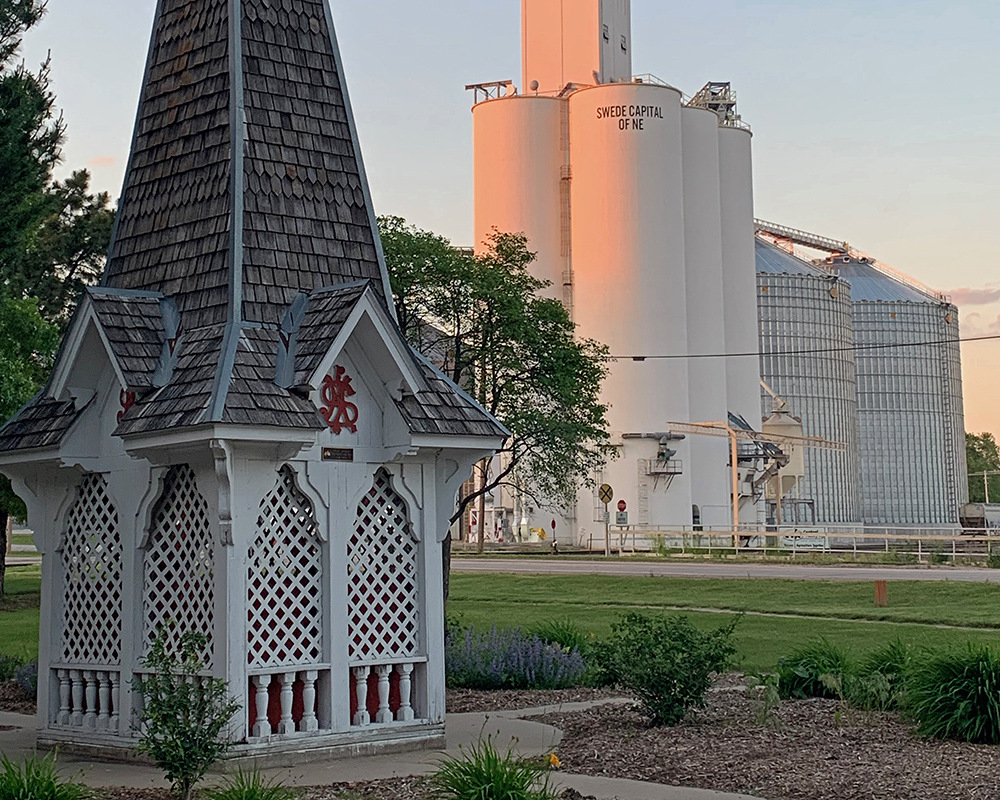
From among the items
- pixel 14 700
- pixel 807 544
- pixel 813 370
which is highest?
pixel 813 370

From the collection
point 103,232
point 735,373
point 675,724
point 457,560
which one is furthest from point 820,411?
point 675,724

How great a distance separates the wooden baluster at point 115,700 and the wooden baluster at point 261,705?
5.07ft

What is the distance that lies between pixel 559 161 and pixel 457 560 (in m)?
31.2

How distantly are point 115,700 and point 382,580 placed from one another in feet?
8.11

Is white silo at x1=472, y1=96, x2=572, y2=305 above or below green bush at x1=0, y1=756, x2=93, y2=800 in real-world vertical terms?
above

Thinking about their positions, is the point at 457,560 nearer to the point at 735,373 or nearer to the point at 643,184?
the point at 643,184

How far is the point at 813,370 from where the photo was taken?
109000 millimetres

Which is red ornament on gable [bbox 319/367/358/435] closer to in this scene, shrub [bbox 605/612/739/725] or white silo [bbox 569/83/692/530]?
shrub [bbox 605/612/739/725]

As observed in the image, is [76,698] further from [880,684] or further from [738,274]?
[738,274]

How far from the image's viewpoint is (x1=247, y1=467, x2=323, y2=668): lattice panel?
34.7 ft

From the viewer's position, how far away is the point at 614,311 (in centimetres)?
7306

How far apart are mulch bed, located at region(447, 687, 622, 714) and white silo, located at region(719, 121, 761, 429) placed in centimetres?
6756

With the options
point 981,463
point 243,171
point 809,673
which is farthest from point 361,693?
point 981,463

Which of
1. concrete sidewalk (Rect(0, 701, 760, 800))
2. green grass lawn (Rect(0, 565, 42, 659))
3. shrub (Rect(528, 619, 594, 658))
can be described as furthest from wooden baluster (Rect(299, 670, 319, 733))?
green grass lawn (Rect(0, 565, 42, 659))
